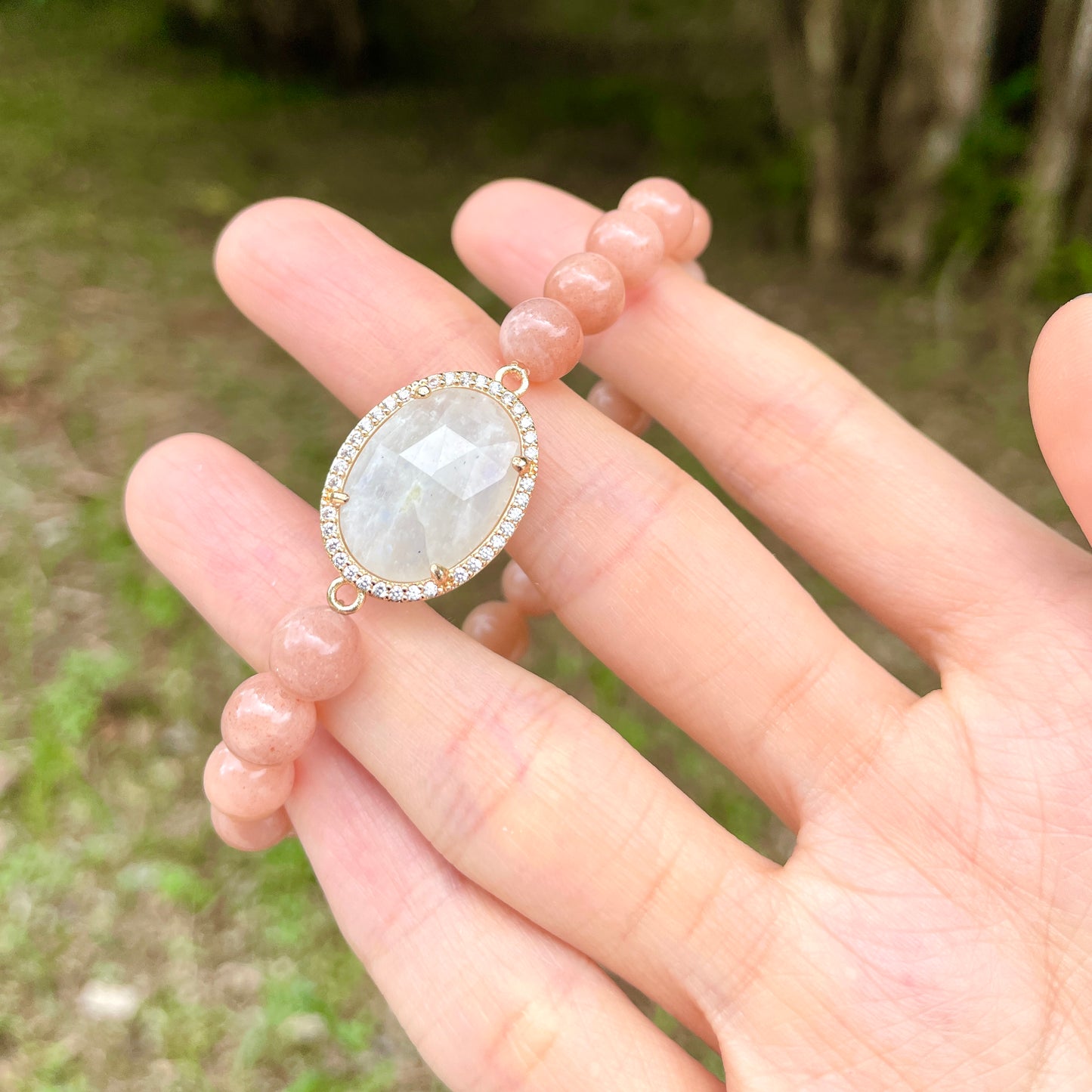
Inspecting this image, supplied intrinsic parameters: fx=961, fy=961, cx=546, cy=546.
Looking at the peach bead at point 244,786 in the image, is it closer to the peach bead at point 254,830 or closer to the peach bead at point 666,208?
the peach bead at point 254,830

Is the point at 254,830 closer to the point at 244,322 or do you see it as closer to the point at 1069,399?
the point at 1069,399

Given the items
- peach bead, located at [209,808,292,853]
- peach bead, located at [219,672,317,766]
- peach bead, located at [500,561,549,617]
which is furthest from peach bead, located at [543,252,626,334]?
peach bead, located at [209,808,292,853]

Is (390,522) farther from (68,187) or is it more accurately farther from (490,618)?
(68,187)

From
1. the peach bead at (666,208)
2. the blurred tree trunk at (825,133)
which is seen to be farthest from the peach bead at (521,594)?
the blurred tree trunk at (825,133)

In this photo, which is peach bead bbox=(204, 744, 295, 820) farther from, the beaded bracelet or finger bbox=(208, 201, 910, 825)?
finger bbox=(208, 201, 910, 825)

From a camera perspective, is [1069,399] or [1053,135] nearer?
[1069,399]

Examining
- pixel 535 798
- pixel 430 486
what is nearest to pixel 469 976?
pixel 535 798
